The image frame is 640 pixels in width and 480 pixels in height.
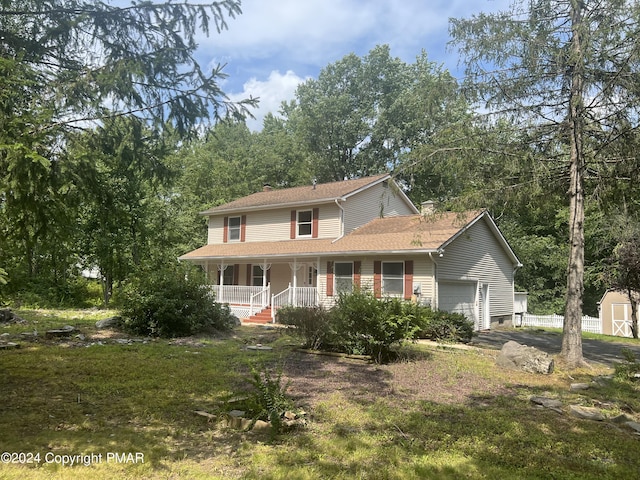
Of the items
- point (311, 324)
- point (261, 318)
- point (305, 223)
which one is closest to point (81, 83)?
point (311, 324)

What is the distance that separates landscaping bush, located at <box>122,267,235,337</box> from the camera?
1231 centimetres

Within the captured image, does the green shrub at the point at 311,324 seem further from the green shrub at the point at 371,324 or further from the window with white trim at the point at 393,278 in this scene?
the window with white trim at the point at 393,278

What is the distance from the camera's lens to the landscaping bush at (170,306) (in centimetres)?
1231

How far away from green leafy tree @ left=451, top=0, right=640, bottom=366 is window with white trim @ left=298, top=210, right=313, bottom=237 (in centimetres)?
1142

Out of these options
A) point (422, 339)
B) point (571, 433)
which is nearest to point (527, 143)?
point (422, 339)

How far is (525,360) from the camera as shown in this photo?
916 centimetres

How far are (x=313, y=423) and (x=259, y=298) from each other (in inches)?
587

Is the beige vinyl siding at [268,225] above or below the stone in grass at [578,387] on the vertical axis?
above

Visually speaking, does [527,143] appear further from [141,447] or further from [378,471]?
[141,447]

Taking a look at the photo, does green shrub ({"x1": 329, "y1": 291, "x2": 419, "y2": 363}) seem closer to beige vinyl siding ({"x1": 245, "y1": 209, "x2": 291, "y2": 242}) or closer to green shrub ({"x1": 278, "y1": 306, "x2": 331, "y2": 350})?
green shrub ({"x1": 278, "y1": 306, "x2": 331, "y2": 350})

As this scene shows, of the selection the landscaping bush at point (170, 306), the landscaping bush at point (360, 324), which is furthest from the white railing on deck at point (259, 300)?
the landscaping bush at point (360, 324)

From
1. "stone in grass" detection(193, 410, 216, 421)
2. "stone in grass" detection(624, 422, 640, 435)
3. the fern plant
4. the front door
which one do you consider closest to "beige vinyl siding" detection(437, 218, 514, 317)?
the front door

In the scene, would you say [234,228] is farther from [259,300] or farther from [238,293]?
[259,300]

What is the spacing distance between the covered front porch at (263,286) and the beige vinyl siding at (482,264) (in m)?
5.55
